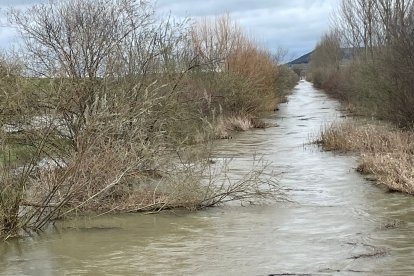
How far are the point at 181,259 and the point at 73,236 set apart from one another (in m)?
2.29

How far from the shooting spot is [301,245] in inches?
341

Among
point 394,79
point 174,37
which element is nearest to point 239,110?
point 394,79

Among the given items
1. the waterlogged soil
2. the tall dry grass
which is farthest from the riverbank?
the tall dry grass

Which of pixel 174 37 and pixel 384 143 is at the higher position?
pixel 174 37

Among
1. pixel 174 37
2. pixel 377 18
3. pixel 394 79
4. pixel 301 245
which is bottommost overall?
pixel 301 245

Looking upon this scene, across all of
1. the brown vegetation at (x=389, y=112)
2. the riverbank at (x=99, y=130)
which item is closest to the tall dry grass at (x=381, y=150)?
the brown vegetation at (x=389, y=112)

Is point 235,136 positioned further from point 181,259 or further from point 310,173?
point 181,259

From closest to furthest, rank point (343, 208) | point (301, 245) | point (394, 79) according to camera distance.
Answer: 1. point (301, 245)
2. point (343, 208)
3. point (394, 79)

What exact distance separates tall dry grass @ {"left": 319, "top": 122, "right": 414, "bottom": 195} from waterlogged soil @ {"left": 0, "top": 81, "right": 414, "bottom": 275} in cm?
38

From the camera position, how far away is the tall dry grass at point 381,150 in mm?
12427

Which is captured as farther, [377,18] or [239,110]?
[377,18]

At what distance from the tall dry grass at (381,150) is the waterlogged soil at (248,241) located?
14.9 inches

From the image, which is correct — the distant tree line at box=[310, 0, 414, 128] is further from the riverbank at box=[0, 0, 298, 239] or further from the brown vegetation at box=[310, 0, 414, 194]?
the riverbank at box=[0, 0, 298, 239]

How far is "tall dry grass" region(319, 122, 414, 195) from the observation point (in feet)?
40.8
